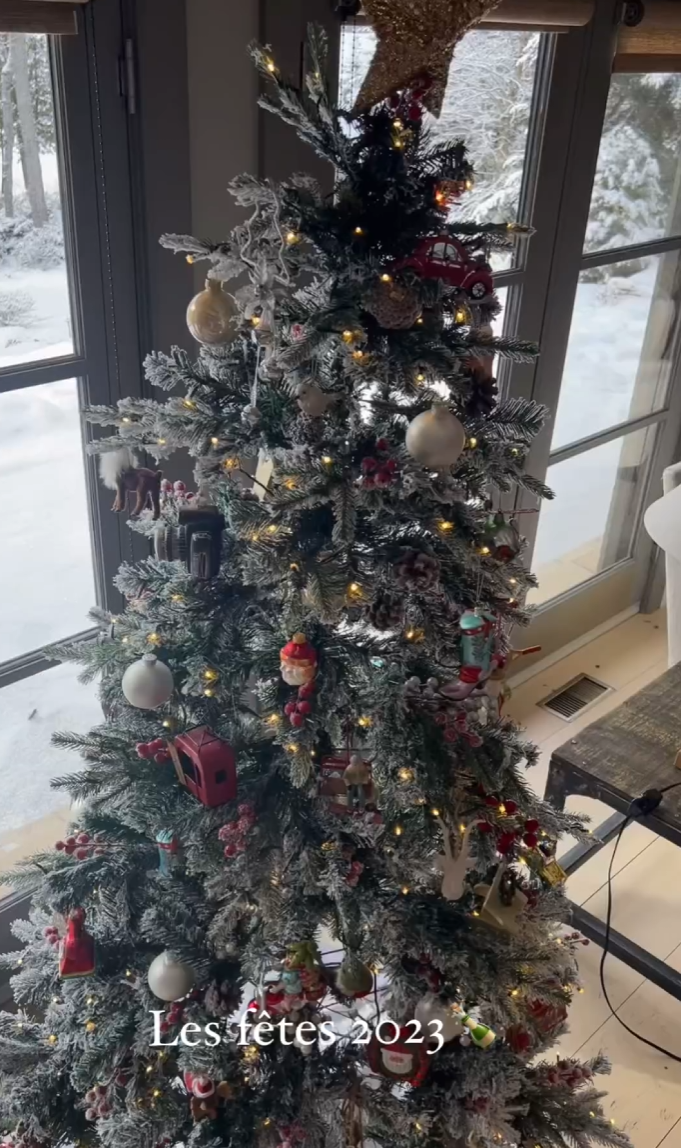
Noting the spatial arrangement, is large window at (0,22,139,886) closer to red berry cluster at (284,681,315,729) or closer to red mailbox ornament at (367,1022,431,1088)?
red berry cluster at (284,681,315,729)

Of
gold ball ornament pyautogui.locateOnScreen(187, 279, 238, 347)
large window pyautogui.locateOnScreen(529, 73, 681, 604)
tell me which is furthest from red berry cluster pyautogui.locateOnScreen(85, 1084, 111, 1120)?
large window pyautogui.locateOnScreen(529, 73, 681, 604)

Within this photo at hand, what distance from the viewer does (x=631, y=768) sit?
1.69m

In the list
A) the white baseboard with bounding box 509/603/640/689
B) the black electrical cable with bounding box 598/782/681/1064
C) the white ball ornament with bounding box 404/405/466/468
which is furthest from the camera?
the white baseboard with bounding box 509/603/640/689

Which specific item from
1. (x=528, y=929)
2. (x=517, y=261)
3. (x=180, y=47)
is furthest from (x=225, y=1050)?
(x=517, y=261)

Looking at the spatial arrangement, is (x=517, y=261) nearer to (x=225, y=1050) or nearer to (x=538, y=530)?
(x=538, y=530)

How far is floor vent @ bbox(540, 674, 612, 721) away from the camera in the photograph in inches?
103

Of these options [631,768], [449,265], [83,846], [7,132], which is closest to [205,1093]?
[83,846]

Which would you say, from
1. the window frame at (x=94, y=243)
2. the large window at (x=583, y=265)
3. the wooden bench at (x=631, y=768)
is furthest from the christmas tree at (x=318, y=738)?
the large window at (x=583, y=265)

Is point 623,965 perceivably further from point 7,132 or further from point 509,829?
point 7,132

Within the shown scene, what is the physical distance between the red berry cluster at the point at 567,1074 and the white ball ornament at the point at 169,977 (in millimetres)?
543

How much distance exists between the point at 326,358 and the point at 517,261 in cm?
125

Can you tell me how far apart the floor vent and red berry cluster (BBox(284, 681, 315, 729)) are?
5.52ft

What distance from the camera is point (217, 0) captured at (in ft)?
4.19

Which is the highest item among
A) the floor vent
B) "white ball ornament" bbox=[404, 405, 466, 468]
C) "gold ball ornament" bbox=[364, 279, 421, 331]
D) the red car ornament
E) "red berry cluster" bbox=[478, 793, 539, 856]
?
the red car ornament
